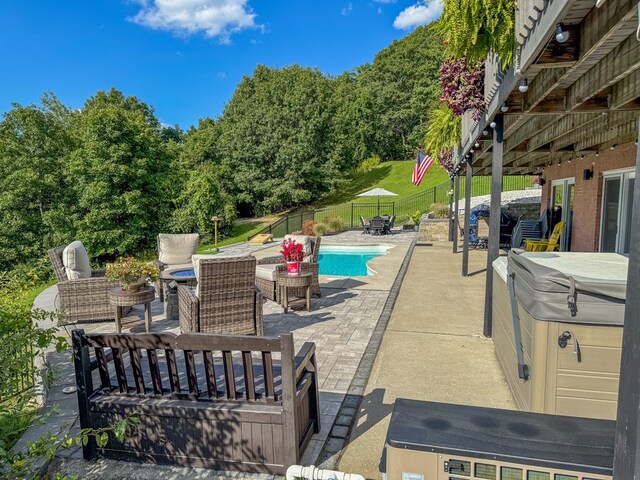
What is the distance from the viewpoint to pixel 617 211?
736cm

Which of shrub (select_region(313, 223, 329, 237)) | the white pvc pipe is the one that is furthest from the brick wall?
shrub (select_region(313, 223, 329, 237))

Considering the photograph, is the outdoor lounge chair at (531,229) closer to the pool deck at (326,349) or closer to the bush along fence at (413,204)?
the pool deck at (326,349)

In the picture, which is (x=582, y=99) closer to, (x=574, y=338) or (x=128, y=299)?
(x=574, y=338)

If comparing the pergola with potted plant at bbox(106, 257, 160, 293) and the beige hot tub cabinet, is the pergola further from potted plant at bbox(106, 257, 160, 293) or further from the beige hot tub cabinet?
potted plant at bbox(106, 257, 160, 293)

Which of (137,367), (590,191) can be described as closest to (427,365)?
(137,367)

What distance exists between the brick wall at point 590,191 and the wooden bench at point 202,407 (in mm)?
6987

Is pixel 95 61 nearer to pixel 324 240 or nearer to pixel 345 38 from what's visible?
pixel 345 38

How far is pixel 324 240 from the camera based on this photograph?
52.9ft

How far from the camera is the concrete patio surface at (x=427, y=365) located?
2969mm

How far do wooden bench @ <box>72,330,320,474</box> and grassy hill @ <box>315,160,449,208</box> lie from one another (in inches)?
1074

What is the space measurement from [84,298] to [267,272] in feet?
8.68

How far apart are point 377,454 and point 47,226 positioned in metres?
22.2

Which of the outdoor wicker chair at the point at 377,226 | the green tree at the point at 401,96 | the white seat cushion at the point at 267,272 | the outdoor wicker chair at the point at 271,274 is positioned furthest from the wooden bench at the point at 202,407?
the green tree at the point at 401,96

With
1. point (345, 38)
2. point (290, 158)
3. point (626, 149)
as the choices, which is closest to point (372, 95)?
point (345, 38)
